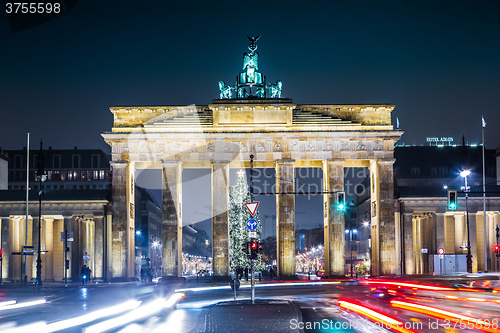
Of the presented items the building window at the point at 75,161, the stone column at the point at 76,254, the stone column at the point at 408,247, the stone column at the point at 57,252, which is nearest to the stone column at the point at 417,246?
the stone column at the point at 408,247

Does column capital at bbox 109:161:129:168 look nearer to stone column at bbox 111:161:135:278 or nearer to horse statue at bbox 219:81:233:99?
stone column at bbox 111:161:135:278

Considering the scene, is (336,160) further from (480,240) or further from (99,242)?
(99,242)

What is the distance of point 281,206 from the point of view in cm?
6988

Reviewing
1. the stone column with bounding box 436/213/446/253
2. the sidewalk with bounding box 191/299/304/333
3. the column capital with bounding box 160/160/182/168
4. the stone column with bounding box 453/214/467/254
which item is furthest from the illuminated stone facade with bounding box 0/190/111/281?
the stone column with bounding box 453/214/467/254

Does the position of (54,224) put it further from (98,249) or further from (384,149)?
(384,149)

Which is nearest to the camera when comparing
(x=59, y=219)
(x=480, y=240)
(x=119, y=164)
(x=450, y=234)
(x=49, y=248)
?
(x=119, y=164)

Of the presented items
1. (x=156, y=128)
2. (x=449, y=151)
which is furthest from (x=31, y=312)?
(x=449, y=151)

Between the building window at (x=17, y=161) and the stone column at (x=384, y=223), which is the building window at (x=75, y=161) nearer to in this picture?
the building window at (x=17, y=161)

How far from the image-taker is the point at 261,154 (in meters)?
70.1

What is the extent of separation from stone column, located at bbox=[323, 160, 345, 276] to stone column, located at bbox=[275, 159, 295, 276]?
3.60 m

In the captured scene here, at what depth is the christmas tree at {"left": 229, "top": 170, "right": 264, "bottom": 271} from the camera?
275 feet

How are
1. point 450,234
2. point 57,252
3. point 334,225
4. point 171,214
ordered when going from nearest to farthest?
point 334,225 → point 171,214 → point 57,252 → point 450,234

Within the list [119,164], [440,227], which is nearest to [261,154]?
[119,164]

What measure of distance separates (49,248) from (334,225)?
1371 inches
